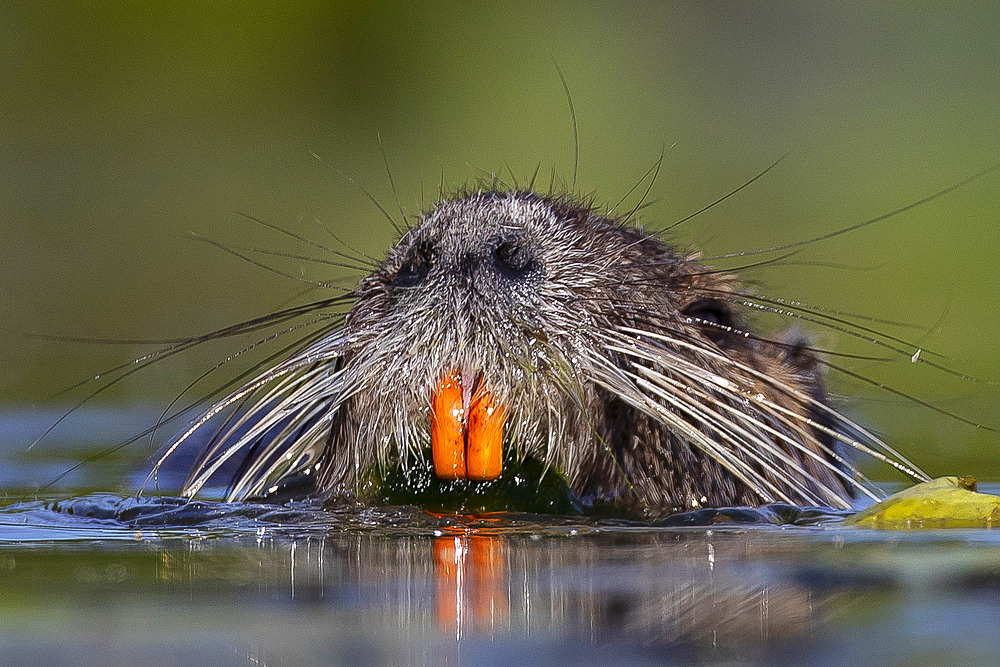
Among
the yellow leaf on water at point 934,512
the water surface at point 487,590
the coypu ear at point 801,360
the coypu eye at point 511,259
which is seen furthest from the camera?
the coypu ear at point 801,360

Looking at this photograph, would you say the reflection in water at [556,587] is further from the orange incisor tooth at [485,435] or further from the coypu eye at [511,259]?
the coypu eye at [511,259]

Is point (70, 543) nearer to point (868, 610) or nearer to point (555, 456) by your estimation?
point (555, 456)

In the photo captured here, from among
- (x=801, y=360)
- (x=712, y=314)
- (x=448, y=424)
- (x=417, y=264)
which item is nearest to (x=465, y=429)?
(x=448, y=424)

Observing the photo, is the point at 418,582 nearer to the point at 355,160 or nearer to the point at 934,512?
the point at 934,512

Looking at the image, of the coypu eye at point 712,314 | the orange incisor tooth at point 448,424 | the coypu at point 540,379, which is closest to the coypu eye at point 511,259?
the coypu at point 540,379

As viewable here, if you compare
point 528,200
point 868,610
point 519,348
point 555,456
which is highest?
point 528,200

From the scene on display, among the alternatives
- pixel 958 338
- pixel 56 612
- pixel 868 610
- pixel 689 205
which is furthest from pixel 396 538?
pixel 689 205
